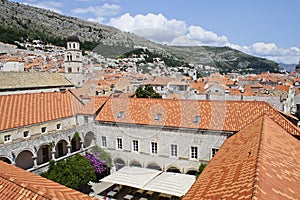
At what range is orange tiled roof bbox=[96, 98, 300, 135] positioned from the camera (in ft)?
65.2

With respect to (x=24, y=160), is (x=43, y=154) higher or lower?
higher

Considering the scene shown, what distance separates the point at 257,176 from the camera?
795cm

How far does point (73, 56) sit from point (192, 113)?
77.9ft

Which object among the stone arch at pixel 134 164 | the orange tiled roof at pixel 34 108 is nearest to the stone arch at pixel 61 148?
the orange tiled roof at pixel 34 108

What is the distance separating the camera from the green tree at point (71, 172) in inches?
760

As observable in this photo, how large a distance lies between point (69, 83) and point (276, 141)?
3199 cm

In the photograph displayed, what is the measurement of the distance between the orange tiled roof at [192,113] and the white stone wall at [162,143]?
26.9 inches

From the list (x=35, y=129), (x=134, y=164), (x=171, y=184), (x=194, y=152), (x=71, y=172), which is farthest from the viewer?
(x=134, y=164)

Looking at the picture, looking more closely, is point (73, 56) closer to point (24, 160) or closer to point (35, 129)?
point (35, 129)

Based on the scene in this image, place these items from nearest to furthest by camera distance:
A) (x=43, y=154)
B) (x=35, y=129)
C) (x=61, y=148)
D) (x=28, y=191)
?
(x=28, y=191) → (x=35, y=129) → (x=43, y=154) → (x=61, y=148)

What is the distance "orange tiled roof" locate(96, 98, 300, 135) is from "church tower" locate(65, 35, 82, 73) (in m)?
16.1

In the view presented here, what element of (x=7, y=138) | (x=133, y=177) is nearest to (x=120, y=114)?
(x=133, y=177)

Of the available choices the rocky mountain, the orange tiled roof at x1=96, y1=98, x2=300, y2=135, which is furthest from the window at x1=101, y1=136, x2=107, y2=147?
the rocky mountain

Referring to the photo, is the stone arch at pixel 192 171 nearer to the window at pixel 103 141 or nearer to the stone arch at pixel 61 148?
the window at pixel 103 141
